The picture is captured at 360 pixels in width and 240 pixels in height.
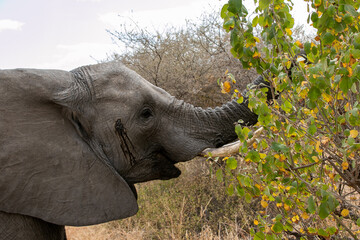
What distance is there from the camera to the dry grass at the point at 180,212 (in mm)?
5229

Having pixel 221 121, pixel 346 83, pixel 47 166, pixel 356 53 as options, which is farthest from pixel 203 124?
pixel 356 53

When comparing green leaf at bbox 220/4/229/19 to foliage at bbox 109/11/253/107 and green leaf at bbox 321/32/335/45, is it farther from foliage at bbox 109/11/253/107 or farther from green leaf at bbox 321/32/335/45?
foliage at bbox 109/11/253/107

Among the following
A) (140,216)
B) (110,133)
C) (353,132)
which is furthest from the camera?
(140,216)

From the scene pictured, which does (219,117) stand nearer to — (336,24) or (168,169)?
(168,169)

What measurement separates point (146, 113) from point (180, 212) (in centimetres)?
275

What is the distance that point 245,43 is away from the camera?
1902mm

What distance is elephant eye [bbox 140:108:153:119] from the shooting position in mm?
2672

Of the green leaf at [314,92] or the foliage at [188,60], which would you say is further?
the foliage at [188,60]

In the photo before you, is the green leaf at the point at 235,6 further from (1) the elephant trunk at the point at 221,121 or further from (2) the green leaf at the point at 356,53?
(1) the elephant trunk at the point at 221,121

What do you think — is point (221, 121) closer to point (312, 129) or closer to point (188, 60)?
point (312, 129)

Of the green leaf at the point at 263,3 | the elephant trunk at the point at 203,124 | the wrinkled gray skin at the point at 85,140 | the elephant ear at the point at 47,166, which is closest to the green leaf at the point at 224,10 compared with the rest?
the green leaf at the point at 263,3

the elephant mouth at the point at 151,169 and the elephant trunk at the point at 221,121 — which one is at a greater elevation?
the elephant trunk at the point at 221,121

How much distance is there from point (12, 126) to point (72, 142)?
0.33 meters

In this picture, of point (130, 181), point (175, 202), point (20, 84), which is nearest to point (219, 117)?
point (130, 181)
